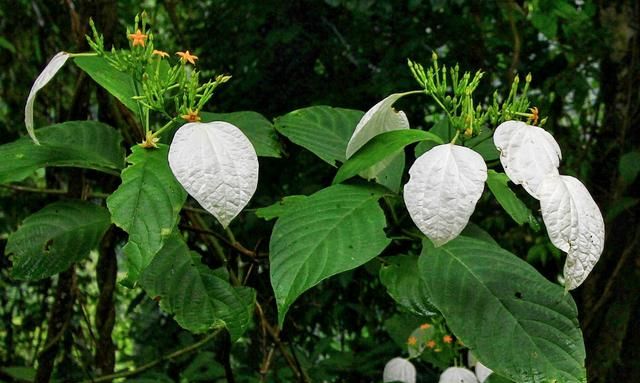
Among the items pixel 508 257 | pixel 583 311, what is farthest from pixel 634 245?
pixel 508 257

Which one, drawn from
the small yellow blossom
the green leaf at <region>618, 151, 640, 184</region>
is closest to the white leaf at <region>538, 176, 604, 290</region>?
the small yellow blossom

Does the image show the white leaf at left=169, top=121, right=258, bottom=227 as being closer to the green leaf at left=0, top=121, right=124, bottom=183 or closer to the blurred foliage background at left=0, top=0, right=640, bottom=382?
the green leaf at left=0, top=121, right=124, bottom=183

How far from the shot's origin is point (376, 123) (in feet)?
2.53

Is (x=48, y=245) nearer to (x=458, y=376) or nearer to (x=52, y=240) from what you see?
(x=52, y=240)

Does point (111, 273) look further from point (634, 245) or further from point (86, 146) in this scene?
point (634, 245)

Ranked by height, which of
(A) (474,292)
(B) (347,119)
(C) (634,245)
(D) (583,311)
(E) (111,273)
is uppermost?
(B) (347,119)

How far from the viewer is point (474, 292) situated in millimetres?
715

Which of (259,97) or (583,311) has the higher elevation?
(259,97)

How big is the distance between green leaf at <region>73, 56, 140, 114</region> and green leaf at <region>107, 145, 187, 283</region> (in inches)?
4.6

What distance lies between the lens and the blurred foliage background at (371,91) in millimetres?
1768

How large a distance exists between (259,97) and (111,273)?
0.86 m

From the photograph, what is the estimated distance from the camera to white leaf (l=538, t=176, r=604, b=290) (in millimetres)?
613

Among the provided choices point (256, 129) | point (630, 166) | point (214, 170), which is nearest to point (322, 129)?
point (256, 129)

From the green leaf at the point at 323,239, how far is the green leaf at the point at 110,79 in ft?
0.71
